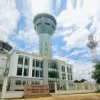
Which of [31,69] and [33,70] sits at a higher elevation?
[31,69]

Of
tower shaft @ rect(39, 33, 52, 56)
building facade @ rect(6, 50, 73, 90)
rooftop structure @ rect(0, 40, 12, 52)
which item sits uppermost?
tower shaft @ rect(39, 33, 52, 56)

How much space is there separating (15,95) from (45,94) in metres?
6.10

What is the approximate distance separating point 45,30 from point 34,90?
178 ft

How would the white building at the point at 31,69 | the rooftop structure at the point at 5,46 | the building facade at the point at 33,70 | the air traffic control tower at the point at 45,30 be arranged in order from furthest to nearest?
the air traffic control tower at the point at 45,30 < the rooftop structure at the point at 5,46 < the white building at the point at 31,69 < the building facade at the point at 33,70

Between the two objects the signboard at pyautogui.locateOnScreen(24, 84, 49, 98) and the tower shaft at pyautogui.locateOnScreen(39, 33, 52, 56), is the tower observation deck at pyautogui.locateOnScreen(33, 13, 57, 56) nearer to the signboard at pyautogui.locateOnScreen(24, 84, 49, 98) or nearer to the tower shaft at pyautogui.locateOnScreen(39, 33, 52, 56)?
the tower shaft at pyautogui.locateOnScreen(39, 33, 52, 56)

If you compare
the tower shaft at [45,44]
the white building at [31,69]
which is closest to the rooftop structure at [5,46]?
the white building at [31,69]

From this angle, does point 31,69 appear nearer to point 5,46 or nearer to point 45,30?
point 5,46

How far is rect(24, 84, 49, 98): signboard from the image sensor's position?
2368 cm

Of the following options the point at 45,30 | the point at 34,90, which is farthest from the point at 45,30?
the point at 34,90

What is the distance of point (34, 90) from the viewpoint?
80.9 feet

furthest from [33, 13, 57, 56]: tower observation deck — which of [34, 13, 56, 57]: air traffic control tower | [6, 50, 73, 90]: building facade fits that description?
[6, 50, 73, 90]: building facade

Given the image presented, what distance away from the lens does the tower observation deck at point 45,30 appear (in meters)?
72.7

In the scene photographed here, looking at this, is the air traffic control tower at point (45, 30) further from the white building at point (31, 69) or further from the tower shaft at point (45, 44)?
the white building at point (31, 69)

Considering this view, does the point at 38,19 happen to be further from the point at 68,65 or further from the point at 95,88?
the point at 95,88
